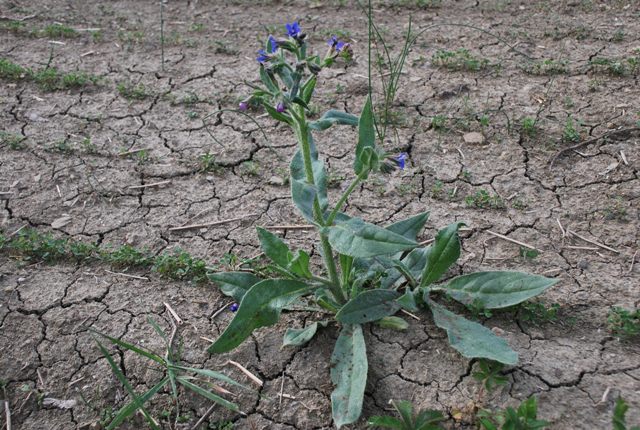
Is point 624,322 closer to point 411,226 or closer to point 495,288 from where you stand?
point 495,288

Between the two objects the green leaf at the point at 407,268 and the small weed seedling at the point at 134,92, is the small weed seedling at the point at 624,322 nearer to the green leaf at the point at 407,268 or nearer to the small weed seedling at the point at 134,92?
the green leaf at the point at 407,268

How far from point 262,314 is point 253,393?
0.35 meters

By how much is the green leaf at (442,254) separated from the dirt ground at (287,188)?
21 cm

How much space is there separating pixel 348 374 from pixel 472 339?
523 millimetres

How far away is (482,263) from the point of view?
3.15m

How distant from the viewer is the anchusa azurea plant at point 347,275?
2473 mm

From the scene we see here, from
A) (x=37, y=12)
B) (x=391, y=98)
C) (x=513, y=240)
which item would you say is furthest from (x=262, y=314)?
(x=37, y=12)

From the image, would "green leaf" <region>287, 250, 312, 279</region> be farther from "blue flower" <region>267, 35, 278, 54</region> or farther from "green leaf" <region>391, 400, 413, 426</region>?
"blue flower" <region>267, 35, 278, 54</region>

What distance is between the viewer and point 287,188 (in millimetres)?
3746

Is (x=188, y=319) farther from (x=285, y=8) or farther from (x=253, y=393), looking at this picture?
(x=285, y=8)

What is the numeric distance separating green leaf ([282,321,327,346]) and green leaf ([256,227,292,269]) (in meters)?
0.29

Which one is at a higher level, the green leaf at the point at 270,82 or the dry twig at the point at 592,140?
the green leaf at the point at 270,82

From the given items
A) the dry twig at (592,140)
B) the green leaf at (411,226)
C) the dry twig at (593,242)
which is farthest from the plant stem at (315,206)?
the dry twig at (592,140)

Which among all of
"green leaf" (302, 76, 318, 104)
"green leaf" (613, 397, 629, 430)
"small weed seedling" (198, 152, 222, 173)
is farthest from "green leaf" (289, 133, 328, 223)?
"green leaf" (613, 397, 629, 430)
